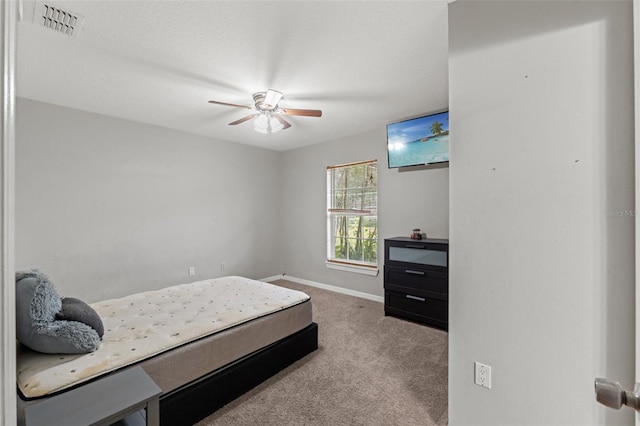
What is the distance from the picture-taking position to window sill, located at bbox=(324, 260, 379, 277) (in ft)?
14.0

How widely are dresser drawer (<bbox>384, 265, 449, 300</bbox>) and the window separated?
71 cm

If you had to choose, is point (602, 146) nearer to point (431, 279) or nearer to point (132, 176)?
point (431, 279)

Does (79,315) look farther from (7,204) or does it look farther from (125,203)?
(125,203)

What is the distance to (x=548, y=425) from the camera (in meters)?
1.38

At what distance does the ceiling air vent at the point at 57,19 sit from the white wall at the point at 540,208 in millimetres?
2305

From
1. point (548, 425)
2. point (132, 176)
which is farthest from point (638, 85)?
point (132, 176)

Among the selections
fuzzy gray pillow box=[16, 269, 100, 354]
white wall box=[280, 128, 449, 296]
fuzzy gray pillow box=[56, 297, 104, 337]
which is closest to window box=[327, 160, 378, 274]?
white wall box=[280, 128, 449, 296]

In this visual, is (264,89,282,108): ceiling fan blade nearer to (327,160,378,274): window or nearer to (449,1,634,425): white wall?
(449,1,634,425): white wall

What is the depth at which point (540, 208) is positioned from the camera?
140cm

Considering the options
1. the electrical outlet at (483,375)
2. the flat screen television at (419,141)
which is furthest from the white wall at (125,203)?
the electrical outlet at (483,375)

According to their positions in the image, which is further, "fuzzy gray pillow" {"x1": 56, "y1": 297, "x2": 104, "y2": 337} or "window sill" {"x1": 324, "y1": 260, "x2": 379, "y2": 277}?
"window sill" {"x1": 324, "y1": 260, "x2": 379, "y2": 277}

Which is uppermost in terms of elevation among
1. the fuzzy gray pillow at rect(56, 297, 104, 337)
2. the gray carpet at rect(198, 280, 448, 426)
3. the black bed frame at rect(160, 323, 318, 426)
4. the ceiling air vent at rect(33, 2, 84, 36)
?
the ceiling air vent at rect(33, 2, 84, 36)

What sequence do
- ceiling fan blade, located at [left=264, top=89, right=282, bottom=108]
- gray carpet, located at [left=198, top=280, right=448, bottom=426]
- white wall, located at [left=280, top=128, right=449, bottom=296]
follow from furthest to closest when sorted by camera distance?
white wall, located at [left=280, top=128, right=449, bottom=296] → ceiling fan blade, located at [left=264, top=89, right=282, bottom=108] → gray carpet, located at [left=198, top=280, right=448, bottom=426]

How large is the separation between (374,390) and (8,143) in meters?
2.36
